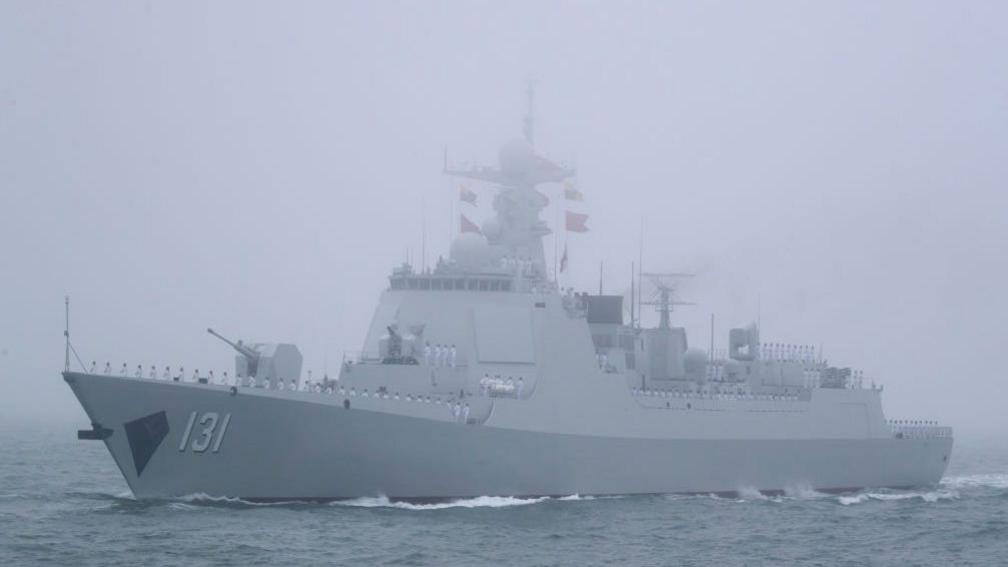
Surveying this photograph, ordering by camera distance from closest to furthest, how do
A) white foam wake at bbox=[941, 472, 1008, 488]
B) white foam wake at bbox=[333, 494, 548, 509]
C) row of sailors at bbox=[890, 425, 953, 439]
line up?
1. white foam wake at bbox=[333, 494, 548, 509]
2. row of sailors at bbox=[890, 425, 953, 439]
3. white foam wake at bbox=[941, 472, 1008, 488]

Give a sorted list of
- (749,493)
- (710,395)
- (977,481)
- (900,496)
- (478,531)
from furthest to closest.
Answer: (977,481) < (900,496) < (749,493) < (710,395) < (478,531)

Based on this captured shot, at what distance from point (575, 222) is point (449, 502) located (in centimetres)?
891

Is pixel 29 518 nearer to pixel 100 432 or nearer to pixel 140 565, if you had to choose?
pixel 100 432

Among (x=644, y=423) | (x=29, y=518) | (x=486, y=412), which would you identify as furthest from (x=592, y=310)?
(x=29, y=518)

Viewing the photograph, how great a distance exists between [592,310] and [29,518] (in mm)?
13044

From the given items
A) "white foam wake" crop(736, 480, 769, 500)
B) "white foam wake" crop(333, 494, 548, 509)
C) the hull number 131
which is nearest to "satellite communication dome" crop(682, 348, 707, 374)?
"white foam wake" crop(736, 480, 769, 500)

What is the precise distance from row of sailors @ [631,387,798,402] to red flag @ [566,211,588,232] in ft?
13.2

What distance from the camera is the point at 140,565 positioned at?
59.4 feet

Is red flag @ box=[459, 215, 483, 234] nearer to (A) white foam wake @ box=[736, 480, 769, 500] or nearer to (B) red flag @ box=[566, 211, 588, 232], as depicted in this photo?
(B) red flag @ box=[566, 211, 588, 232]

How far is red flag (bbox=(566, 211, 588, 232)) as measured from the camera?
31.0 meters

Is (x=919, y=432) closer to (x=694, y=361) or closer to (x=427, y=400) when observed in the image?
(x=694, y=361)

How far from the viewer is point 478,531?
2184 centimetres

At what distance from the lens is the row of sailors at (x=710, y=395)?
29.1m

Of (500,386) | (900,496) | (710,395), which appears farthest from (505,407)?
Result: (900,496)
